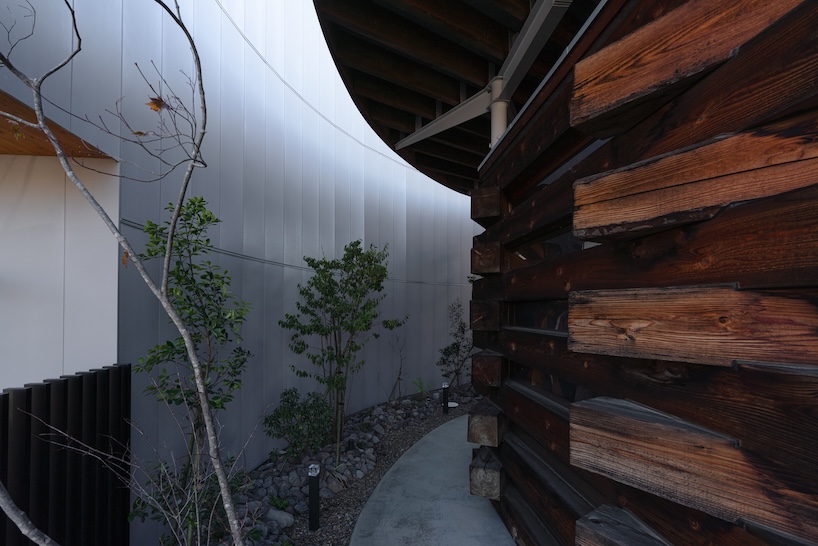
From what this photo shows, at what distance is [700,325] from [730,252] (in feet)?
0.71

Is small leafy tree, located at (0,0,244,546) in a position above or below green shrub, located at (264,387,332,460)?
above

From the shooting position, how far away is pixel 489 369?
328 centimetres

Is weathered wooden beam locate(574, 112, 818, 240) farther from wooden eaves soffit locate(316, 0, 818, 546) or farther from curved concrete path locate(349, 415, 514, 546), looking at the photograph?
curved concrete path locate(349, 415, 514, 546)

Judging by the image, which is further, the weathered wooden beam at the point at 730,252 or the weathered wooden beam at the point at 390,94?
the weathered wooden beam at the point at 390,94

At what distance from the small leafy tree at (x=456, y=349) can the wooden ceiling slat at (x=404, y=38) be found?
561 centimetres

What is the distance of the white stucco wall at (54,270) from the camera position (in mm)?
2541

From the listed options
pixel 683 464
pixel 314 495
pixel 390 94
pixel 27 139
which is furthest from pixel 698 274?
pixel 390 94

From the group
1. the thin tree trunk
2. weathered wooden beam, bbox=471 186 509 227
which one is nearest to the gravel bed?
the thin tree trunk

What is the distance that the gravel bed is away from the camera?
3.44 metres

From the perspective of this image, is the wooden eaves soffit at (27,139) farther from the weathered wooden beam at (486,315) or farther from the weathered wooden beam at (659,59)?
the weathered wooden beam at (486,315)

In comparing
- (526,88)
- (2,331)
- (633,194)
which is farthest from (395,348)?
(633,194)

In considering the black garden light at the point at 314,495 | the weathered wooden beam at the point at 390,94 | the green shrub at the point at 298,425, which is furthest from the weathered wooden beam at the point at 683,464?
the weathered wooden beam at the point at 390,94

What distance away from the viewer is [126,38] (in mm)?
2768

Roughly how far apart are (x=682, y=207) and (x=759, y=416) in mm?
591
